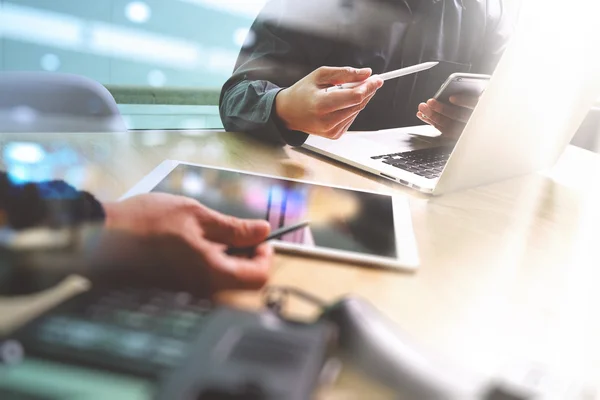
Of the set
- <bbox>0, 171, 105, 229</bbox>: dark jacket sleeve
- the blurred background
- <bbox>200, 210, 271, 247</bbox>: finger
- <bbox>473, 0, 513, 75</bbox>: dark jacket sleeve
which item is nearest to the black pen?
<bbox>200, 210, 271, 247</bbox>: finger

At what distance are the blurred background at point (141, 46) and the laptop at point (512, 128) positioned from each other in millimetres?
1063

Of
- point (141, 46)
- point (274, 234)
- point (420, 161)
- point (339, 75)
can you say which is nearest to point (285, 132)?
point (339, 75)

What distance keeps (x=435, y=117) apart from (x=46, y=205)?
852mm

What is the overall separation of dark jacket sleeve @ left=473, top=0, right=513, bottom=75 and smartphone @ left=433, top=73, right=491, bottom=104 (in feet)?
2.70

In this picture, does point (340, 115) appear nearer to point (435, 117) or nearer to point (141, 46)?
point (435, 117)

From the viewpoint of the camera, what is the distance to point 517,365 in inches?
13.3

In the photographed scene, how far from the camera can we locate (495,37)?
1844 millimetres

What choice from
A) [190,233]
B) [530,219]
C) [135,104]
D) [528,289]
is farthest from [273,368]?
[135,104]

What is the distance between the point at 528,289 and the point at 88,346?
0.41 m

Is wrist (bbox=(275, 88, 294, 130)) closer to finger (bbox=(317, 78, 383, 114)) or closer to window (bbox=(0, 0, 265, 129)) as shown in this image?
finger (bbox=(317, 78, 383, 114))

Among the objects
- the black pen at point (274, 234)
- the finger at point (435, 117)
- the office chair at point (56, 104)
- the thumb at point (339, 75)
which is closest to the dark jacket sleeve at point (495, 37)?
the finger at point (435, 117)

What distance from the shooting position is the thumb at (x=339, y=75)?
0.94 m

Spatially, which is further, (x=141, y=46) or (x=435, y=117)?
(x=141, y=46)

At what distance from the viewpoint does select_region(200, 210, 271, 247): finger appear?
53cm
